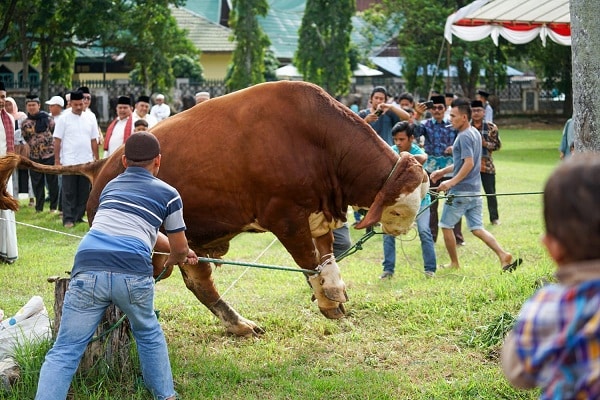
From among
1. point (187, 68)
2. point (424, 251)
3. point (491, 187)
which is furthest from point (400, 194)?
point (187, 68)

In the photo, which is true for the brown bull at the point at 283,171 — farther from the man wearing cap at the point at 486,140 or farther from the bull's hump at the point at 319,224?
the man wearing cap at the point at 486,140

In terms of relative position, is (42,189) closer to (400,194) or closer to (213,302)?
(213,302)

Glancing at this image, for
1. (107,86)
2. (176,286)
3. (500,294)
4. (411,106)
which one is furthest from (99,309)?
(107,86)

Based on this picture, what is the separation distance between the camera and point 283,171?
6.59 meters

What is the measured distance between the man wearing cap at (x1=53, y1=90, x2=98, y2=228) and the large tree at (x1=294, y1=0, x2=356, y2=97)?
2807 centimetres

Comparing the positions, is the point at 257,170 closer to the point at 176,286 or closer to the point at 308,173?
the point at 308,173

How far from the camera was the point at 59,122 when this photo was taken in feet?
43.7

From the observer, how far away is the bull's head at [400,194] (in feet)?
22.1

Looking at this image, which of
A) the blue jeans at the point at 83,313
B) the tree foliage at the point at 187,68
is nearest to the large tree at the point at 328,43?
the tree foliage at the point at 187,68

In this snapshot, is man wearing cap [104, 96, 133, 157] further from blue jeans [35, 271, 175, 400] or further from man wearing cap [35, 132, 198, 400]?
blue jeans [35, 271, 175, 400]

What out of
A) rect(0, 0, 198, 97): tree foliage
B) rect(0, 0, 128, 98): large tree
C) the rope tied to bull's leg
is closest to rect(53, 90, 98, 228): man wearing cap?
the rope tied to bull's leg

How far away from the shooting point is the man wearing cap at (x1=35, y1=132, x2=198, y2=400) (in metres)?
4.90

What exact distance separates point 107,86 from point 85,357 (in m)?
31.1

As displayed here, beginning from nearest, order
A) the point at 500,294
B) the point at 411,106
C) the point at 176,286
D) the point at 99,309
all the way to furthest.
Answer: the point at 99,309 < the point at 500,294 < the point at 176,286 < the point at 411,106
